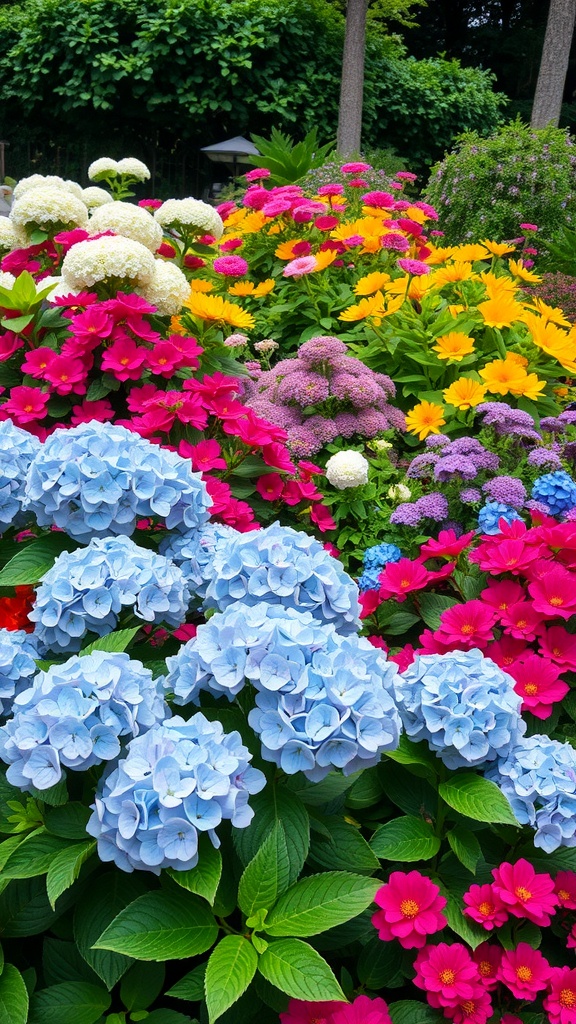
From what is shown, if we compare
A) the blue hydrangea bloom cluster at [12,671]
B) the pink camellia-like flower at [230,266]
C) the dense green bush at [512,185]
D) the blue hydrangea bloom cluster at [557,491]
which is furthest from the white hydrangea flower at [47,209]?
the dense green bush at [512,185]

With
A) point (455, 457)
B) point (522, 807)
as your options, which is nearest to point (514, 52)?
point (455, 457)

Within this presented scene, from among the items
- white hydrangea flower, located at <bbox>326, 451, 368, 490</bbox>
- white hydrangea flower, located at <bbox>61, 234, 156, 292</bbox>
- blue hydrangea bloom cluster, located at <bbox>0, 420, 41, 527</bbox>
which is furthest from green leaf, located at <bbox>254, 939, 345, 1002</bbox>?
white hydrangea flower, located at <bbox>61, 234, 156, 292</bbox>

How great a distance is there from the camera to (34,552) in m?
1.84

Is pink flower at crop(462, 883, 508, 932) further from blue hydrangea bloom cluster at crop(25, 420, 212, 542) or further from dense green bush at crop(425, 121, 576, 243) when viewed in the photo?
dense green bush at crop(425, 121, 576, 243)

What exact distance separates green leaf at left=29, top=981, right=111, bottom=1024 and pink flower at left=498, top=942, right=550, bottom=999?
2.05 ft

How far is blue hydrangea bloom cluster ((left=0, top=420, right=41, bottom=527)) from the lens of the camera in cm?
190

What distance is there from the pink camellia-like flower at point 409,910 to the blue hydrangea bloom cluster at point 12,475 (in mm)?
1087

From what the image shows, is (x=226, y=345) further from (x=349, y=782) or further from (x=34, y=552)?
(x=349, y=782)

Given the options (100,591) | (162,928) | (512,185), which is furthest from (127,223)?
(512,185)

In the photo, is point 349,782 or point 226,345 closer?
point 349,782

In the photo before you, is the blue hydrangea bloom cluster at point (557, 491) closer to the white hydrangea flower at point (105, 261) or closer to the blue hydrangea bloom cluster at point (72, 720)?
the white hydrangea flower at point (105, 261)

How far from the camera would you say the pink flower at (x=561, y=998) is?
1343mm

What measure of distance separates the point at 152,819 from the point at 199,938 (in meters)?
0.19

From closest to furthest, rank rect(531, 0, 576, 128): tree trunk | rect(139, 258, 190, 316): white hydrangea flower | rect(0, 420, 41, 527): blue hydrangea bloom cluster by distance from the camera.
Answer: rect(0, 420, 41, 527): blue hydrangea bloom cluster → rect(139, 258, 190, 316): white hydrangea flower → rect(531, 0, 576, 128): tree trunk
